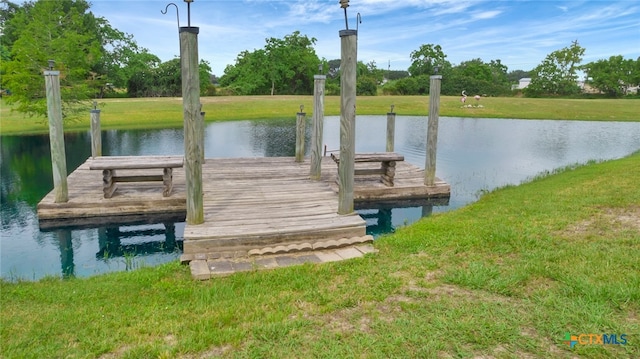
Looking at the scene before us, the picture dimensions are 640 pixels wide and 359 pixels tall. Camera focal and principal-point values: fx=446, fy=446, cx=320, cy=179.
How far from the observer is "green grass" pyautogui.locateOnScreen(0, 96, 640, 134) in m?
23.3

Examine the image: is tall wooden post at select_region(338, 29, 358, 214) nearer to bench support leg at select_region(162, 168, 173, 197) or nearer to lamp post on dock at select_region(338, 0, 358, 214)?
lamp post on dock at select_region(338, 0, 358, 214)

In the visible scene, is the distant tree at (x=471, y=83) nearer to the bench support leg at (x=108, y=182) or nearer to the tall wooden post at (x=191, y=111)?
the bench support leg at (x=108, y=182)

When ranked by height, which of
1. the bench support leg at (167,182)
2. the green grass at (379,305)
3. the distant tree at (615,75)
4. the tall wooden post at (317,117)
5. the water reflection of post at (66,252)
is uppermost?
the distant tree at (615,75)

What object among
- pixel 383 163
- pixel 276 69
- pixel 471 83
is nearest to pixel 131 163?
pixel 383 163

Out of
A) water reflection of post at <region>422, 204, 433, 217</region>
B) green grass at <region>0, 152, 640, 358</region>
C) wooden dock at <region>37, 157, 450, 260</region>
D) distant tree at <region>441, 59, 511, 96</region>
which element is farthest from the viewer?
distant tree at <region>441, 59, 511, 96</region>

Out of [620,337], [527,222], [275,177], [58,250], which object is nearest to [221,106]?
[275,177]

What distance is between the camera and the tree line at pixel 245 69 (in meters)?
22.0

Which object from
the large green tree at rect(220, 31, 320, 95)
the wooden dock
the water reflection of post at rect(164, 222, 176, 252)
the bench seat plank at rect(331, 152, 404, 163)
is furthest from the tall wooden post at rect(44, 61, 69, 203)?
the large green tree at rect(220, 31, 320, 95)

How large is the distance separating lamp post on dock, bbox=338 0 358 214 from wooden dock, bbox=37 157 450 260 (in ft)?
1.19

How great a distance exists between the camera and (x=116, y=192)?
844 cm

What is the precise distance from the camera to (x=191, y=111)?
541cm

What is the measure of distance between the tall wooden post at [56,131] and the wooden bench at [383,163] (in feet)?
16.0

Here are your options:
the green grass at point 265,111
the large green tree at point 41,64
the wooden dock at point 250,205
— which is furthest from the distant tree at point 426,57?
the wooden dock at point 250,205

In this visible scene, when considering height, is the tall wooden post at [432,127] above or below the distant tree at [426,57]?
below
